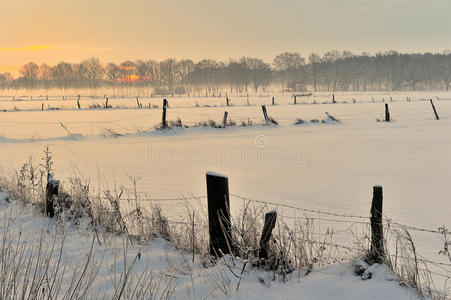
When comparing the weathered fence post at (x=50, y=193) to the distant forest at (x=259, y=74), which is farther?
the distant forest at (x=259, y=74)

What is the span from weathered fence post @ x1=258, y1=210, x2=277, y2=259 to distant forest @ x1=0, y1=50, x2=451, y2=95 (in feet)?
413

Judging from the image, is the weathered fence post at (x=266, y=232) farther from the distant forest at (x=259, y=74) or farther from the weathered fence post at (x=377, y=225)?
the distant forest at (x=259, y=74)

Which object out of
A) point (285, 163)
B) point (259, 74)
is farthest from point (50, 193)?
point (259, 74)

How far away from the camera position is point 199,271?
13.4ft

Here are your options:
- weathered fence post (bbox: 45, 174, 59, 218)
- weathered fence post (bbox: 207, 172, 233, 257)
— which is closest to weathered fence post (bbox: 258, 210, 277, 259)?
weathered fence post (bbox: 207, 172, 233, 257)

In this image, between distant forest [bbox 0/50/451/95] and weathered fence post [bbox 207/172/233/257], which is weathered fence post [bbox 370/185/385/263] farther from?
distant forest [bbox 0/50/451/95]

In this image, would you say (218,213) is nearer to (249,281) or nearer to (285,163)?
(249,281)

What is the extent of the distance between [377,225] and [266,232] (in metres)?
1.10

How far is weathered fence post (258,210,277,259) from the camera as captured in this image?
3721 mm

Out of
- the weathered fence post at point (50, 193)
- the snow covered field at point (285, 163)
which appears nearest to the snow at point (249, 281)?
the snow covered field at point (285, 163)

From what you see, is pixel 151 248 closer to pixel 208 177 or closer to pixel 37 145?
pixel 208 177

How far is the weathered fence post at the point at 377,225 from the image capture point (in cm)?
352

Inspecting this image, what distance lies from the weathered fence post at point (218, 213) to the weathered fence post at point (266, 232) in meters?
0.41

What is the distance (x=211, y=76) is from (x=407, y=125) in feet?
435
